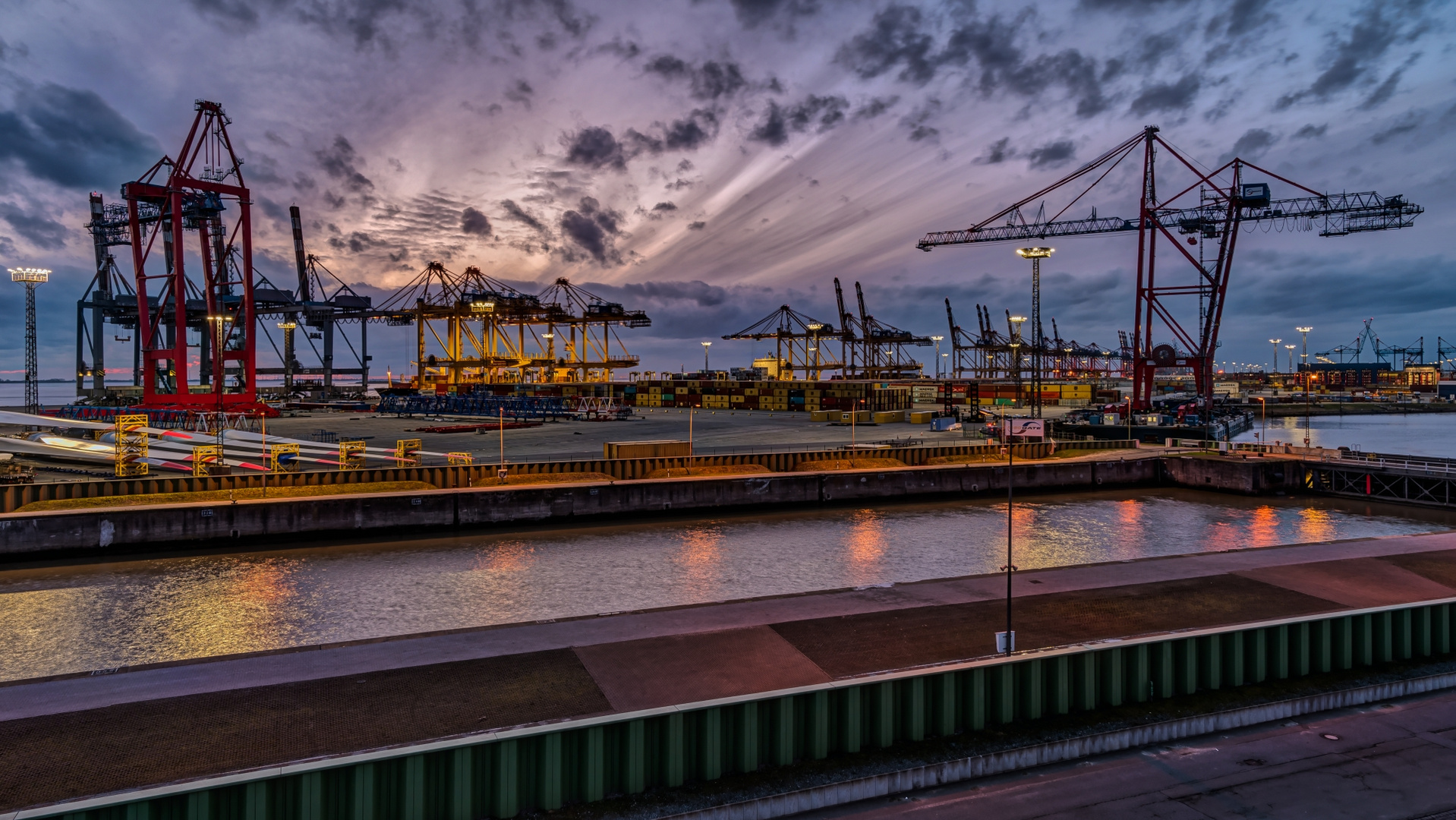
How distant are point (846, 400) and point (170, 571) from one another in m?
77.7

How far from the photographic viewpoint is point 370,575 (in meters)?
22.2

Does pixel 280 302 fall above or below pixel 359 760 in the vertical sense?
above

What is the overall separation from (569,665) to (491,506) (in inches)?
792

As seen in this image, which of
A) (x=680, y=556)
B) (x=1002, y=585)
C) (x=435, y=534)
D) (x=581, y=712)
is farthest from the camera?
(x=435, y=534)

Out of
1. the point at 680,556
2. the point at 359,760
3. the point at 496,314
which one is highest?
the point at 496,314

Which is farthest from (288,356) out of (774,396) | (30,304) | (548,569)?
(548,569)

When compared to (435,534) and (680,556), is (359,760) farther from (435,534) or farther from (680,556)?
(435,534)

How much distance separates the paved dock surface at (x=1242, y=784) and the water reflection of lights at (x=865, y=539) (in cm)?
1342

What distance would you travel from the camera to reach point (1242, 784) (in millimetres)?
8500

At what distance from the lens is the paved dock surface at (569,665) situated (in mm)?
8336

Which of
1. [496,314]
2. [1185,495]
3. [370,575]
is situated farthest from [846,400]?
[370,575]

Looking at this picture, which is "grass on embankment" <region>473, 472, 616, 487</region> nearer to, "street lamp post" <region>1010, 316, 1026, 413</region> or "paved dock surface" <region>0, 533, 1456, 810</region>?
"paved dock surface" <region>0, 533, 1456, 810</region>

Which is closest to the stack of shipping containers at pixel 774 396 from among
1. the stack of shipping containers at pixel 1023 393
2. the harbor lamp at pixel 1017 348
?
the stack of shipping containers at pixel 1023 393

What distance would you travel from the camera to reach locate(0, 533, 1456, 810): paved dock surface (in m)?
8.34
